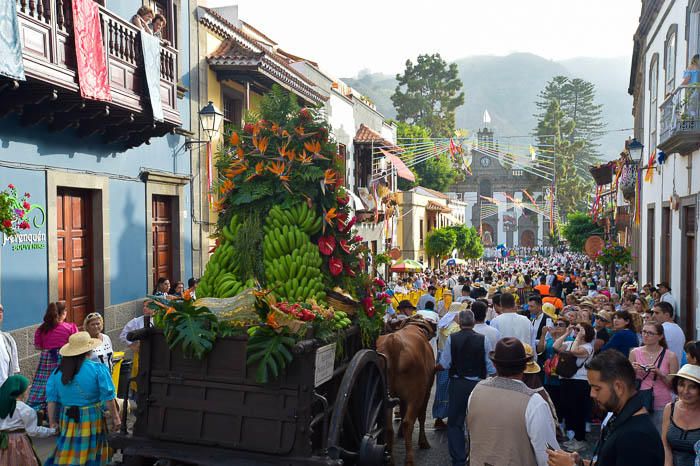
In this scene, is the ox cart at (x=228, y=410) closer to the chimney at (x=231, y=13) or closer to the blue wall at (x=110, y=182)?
the blue wall at (x=110, y=182)

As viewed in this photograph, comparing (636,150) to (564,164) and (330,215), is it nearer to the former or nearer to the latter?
(330,215)

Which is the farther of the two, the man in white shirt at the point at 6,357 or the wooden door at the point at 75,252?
the wooden door at the point at 75,252

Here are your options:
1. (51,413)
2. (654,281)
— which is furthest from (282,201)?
(654,281)

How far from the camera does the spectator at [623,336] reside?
7699 millimetres

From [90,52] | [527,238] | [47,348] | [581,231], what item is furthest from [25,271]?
[527,238]

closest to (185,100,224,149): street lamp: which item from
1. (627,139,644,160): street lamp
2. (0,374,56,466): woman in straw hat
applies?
(0,374,56,466): woman in straw hat

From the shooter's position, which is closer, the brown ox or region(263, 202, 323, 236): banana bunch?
region(263, 202, 323, 236): banana bunch

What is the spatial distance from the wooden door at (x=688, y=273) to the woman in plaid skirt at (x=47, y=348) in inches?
445

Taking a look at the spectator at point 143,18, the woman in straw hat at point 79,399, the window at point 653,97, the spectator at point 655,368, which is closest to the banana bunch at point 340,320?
the woman in straw hat at point 79,399

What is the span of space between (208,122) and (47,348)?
7.68m

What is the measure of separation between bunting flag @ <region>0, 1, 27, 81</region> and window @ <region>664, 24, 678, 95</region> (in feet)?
42.9

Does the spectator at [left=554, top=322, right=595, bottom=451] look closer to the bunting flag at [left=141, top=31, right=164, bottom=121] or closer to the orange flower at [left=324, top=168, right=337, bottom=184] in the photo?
the orange flower at [left=324, top=168, right=337, bottom=184]

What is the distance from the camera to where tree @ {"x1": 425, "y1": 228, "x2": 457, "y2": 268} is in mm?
40719

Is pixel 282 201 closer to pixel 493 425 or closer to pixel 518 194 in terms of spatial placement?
pixel 493 425
